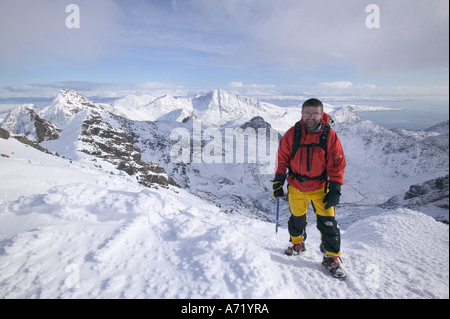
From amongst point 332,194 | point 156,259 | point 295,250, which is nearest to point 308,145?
point 332,194

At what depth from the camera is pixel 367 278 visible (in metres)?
4.53

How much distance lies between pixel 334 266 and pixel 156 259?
3.97m

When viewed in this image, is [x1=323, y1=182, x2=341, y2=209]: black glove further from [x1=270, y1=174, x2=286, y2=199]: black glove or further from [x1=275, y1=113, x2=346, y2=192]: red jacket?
[x1=270, y1=174, x2=286, y2=199]: black glove

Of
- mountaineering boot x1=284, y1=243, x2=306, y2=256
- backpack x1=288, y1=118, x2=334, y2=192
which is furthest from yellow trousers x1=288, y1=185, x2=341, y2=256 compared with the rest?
backpack x1=288, y1=118, x2=334, y2=192

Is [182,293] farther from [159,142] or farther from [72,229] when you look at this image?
[159,142]

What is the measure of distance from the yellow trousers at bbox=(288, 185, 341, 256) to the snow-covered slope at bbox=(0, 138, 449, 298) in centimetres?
54

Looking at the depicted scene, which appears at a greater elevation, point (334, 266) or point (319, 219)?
point (319, 219)

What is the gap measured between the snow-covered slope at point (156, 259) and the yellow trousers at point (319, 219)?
545 millimetres

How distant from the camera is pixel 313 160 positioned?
492 centimetres

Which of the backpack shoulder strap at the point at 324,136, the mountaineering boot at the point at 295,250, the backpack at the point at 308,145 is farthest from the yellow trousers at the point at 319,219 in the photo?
the backpack shoulder strap at the point at 324,136

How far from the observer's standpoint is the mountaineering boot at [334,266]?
452 cm

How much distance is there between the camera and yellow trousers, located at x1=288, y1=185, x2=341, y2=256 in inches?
193

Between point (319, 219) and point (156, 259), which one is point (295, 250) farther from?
point (156, 259)
